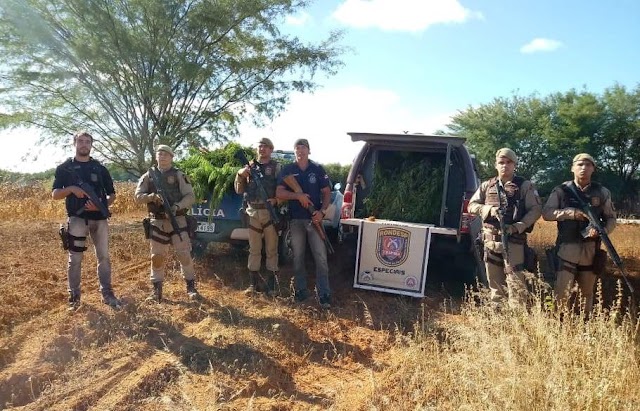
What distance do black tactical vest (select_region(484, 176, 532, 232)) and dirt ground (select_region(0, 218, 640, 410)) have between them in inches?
44.0

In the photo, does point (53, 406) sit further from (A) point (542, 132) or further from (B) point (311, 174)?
(A) point (542, 132)

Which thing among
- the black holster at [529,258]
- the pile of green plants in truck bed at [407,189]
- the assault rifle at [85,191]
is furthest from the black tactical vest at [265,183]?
the black holster at [529,258]

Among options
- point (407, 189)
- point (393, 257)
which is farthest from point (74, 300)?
point (407, 189)

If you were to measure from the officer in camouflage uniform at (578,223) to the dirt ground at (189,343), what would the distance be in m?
1.27

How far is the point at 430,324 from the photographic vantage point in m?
5.01

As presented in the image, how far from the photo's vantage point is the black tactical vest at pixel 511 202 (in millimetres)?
4926

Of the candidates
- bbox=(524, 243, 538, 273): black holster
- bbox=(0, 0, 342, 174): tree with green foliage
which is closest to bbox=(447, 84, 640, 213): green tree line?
bbox=(0, 0, 342, 174): tree with green foliage

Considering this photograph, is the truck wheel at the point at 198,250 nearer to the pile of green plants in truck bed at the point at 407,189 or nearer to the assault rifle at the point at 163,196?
the assault rifle at the point at 163,196

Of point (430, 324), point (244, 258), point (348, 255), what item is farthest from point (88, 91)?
point (430, 324)

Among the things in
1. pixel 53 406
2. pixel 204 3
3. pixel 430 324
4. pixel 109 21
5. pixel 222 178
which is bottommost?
pixel 53 406

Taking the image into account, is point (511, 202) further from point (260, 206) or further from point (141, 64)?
point (141, 64)

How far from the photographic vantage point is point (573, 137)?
80.6 ft

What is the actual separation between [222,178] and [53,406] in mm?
3539

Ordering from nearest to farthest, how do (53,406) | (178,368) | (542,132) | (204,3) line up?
1. (53,406)
2. (178,368)
3. (204,3)
4. (542,132)
